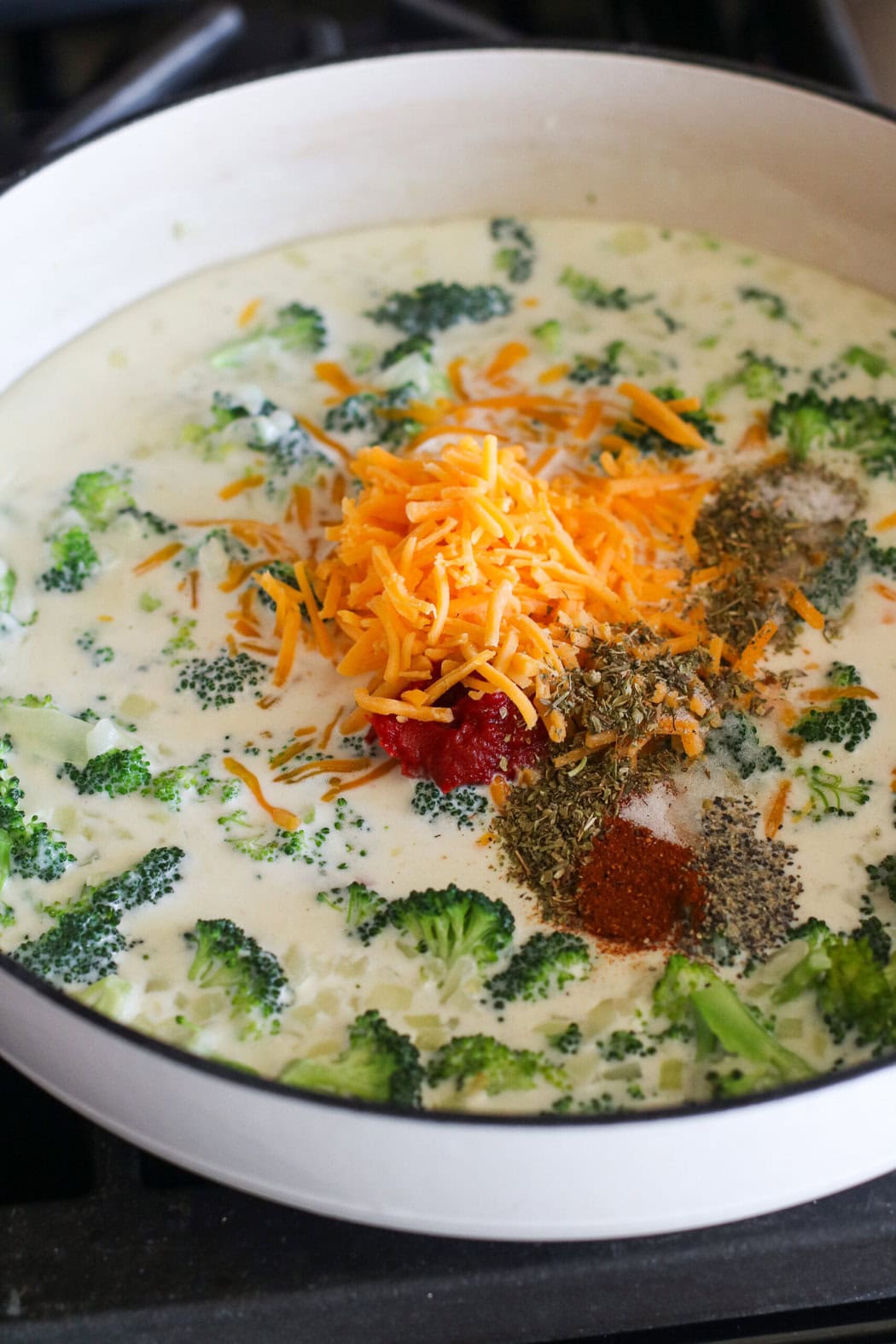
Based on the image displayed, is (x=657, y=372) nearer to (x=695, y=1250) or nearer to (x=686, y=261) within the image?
(x=686, y=261)

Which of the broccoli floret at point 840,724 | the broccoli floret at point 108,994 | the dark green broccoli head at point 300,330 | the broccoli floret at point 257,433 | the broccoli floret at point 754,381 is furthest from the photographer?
the dark green broccoli head at point 300,330

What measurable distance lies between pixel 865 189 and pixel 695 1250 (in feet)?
6.31

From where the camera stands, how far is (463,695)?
5.96ft

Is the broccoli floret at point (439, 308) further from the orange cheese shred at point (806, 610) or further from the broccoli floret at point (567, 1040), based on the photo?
the broccoli floret at point (567, 1040)

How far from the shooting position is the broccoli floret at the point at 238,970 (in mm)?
1595

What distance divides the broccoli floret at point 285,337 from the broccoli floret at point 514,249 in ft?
1.30

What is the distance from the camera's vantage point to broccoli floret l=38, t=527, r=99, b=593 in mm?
2100

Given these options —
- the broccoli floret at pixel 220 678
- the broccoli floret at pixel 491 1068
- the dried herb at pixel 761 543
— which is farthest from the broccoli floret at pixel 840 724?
the broccoli floret at pixel 220 678

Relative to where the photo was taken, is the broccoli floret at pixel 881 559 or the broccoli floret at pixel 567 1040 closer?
the broccoli floret at pixel 567 1040

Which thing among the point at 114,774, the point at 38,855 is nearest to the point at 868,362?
the point at 114,774

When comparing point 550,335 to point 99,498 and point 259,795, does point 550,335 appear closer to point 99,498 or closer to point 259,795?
point 99,498

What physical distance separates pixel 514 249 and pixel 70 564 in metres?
1.16

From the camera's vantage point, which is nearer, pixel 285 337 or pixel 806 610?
pixel 806 610

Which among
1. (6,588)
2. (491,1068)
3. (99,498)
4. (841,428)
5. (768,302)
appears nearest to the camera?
(491,1068)
